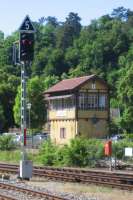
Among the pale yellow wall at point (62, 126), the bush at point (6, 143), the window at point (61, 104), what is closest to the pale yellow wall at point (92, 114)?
the pale yellow wall at point (62, 126)

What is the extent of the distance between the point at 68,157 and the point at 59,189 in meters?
12.3

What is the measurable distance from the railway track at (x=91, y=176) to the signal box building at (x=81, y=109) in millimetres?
37463

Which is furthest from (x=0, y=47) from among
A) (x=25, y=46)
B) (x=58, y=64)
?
(x=25, y=46)

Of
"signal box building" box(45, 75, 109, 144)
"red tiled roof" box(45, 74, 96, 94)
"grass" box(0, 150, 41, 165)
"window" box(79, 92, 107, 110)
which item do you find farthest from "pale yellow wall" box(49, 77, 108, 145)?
"grass" box(0, 150, 41, 165)

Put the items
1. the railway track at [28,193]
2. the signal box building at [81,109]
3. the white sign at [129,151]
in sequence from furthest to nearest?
the signal box building at [81,109] → the white sign at [129,151] → the railway track at [28,193]

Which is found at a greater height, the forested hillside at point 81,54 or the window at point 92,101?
the forested hillside at point 81,54

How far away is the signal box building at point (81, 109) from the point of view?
231 feet

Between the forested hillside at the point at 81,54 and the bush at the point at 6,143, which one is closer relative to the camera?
the bush at the point at 6,143

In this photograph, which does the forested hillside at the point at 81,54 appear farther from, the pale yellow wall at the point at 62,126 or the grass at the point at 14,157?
the grass at the point at 14,157

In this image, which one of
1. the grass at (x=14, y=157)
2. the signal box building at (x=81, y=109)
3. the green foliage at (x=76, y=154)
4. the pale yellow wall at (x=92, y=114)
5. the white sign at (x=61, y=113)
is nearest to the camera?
the green foliage at (x=76, y=154)

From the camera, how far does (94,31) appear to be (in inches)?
6471

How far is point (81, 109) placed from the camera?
71.1 m

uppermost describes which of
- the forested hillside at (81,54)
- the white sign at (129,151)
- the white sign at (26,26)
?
the forested hillside at (81,54)

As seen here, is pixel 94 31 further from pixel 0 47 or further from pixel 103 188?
pixel 103 188
